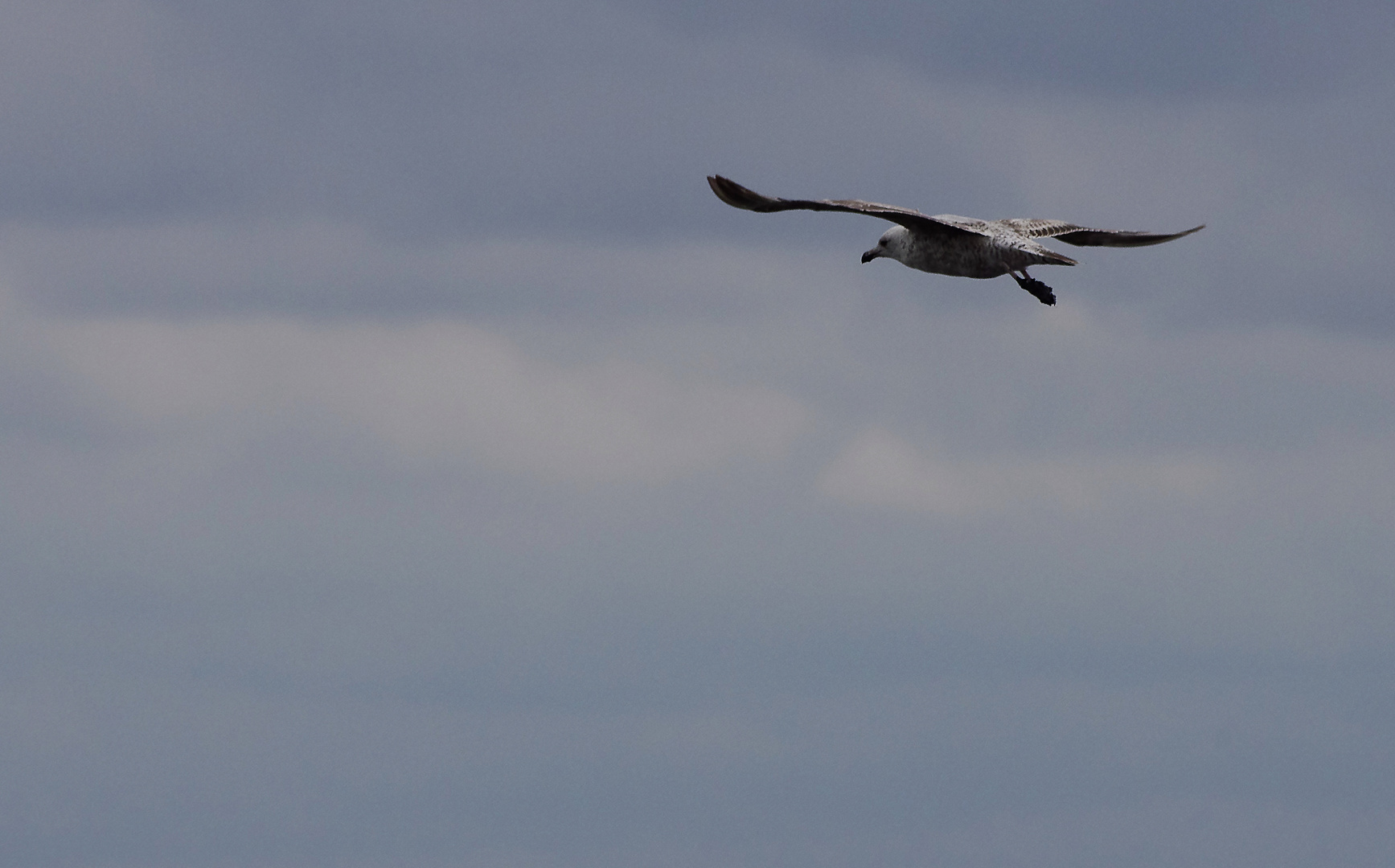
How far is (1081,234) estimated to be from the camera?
1768 inches

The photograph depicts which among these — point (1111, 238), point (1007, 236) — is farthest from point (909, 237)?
point (1111, 238)

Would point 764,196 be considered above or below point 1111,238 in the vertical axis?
below

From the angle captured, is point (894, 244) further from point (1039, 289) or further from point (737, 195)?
point (737, 195)

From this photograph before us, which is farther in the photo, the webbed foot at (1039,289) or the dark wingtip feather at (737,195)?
the webbed foot at (1039,289)

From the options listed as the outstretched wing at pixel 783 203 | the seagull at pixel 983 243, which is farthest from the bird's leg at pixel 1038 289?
the outstretched wing at pixel 783 203

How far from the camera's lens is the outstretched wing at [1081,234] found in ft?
144

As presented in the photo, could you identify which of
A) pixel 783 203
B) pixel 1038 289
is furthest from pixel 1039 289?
pixel 783 203

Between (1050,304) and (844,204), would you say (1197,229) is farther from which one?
(844,204)

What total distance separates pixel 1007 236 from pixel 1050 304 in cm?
170

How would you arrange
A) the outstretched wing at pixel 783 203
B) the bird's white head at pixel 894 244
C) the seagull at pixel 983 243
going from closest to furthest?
1. the outstretched wing at pixel 783 203
2. the seagull at pixel 983 243
3. the bird's white head at pixel 894 244

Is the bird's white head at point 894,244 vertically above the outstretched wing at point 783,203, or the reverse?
the bird's white head at point 894,244

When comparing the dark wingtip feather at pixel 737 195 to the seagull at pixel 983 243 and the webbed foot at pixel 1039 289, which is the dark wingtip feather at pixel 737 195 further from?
the webbed foot at pixel 1039 289

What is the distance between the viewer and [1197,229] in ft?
136

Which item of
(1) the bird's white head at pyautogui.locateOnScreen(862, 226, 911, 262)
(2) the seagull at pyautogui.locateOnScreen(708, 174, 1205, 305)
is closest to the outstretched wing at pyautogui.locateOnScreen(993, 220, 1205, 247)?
(2) the seagull at pyautogui.locateOnScreen(708, 174, 1205, 305)
